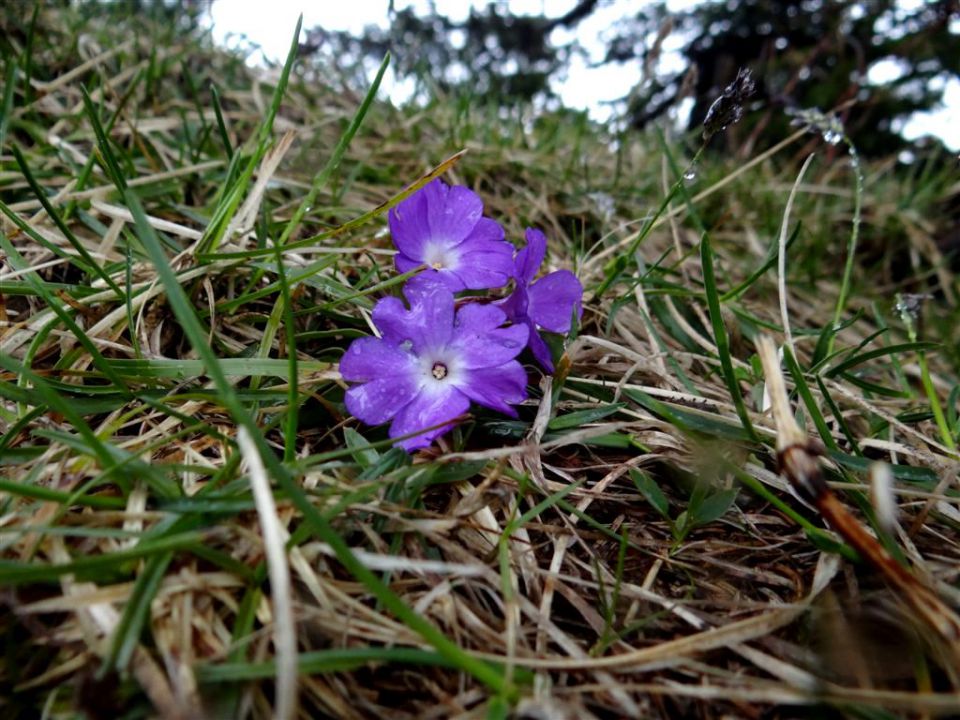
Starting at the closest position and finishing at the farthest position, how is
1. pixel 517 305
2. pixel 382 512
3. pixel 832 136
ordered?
pixel 382 512
pixel 517 305
pixel 832 136

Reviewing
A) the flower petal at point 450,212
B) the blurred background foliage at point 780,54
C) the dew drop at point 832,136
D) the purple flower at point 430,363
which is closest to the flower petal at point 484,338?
the purple flower at point 430,363

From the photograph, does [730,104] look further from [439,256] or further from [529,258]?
[439,256]

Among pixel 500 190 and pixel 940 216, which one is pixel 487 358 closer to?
pixel 500 190

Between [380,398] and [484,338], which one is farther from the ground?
[484,338]

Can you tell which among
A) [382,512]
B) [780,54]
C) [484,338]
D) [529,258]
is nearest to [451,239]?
[529,258]

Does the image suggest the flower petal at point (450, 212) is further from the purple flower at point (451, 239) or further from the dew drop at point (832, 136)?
the dew drop at point (832, 136)

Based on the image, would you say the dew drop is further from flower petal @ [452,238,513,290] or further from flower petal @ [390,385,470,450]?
flower petal @ [390,385,470,450]
